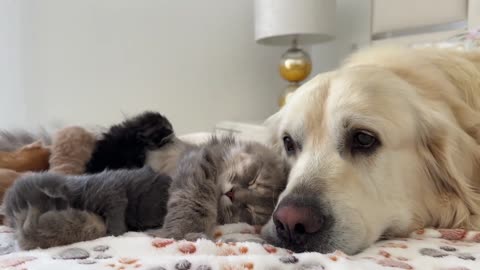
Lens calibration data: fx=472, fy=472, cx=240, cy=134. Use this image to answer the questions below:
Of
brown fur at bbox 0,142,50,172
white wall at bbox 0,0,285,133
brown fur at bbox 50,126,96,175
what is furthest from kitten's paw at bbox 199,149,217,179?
Result: white wall at bbox 0,0,285,133

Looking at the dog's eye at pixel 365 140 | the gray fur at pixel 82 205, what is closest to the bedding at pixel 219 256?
the gray fur at pixel 82 205

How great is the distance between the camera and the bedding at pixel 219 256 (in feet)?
2.49

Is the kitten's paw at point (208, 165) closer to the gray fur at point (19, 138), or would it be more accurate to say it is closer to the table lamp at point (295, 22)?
the gray fur at point (19, 138)

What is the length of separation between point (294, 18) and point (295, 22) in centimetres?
3

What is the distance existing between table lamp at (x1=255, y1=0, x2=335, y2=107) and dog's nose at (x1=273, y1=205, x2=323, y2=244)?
1972 millimetres

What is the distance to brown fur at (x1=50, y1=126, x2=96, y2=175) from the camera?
1271 mm

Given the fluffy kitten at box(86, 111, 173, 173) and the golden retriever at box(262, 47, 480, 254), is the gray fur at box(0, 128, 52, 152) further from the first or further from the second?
the golden retriever at box(262, 47, 480, 254)

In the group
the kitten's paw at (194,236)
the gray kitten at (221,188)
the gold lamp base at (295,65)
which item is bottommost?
the kitten's paw at (194,236)

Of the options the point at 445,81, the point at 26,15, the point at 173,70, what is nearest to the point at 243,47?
the point at 173,70

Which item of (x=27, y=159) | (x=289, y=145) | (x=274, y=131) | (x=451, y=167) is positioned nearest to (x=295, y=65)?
(x=274, y=131)

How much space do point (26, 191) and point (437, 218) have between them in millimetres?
996

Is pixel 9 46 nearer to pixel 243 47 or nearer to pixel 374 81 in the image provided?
pixel 243 47

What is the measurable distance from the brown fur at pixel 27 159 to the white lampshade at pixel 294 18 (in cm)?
202

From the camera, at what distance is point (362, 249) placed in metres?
1.03
